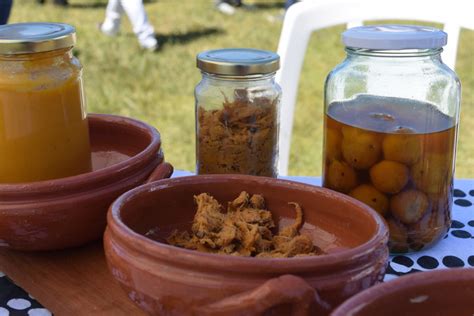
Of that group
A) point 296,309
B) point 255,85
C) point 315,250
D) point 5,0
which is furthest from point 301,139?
Result: point 296,309

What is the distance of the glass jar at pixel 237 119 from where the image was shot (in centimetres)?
69

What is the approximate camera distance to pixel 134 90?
249cm

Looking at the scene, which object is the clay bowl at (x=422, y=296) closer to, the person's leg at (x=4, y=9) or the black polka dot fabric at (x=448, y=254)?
the black polka dot fabric at (x=448, y=254)

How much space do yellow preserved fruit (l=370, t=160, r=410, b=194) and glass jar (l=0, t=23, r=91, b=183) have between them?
0.99 feet

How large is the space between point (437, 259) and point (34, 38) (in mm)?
455

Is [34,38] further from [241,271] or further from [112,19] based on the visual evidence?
[112,19]

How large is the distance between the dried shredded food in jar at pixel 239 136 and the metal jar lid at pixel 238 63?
38 millimetres

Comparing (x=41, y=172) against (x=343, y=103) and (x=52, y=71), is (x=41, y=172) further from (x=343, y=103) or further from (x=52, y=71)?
(x=343, y=103)

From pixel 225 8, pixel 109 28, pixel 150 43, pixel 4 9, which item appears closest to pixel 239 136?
pixel 4 9

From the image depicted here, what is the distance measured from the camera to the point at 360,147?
0.64 meters

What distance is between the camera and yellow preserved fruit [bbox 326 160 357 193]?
66cm

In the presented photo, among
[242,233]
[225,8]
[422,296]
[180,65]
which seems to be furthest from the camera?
[225,8]

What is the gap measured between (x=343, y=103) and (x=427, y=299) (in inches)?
11.6

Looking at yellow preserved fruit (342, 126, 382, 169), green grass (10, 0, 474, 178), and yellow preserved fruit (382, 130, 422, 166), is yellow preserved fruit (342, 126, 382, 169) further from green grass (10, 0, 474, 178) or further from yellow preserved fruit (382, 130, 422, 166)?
green grass (10, 0, 474, 178)
